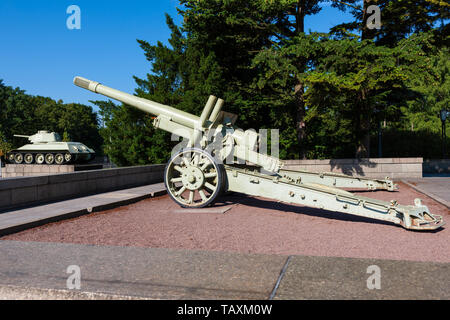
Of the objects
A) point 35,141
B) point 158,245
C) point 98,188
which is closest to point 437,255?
point 158,245

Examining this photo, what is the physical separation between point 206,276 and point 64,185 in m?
7.00

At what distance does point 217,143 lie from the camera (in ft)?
24.4

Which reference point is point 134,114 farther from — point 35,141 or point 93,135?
point 93,135

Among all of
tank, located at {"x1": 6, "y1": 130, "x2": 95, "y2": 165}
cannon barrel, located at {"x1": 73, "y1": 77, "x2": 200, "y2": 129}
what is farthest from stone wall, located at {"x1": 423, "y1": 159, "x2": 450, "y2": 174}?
tank, located at {"x1": 6, "y1": 130, "x2": 95, "y2": 165}

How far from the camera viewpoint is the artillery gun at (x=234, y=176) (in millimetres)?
5465

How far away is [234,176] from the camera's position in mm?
6938

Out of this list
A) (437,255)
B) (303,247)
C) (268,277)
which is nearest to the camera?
(268,277)

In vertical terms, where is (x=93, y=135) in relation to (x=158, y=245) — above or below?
above

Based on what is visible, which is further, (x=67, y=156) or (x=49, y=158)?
(x=49, y=158)

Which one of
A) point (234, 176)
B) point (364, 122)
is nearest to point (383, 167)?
point (364, 122)

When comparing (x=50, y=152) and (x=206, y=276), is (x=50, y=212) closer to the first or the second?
(x=206, y=276)

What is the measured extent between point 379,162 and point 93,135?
55572 mm

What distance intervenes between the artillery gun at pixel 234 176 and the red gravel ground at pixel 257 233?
0.29 meters

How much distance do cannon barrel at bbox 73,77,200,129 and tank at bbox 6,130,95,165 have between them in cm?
818
